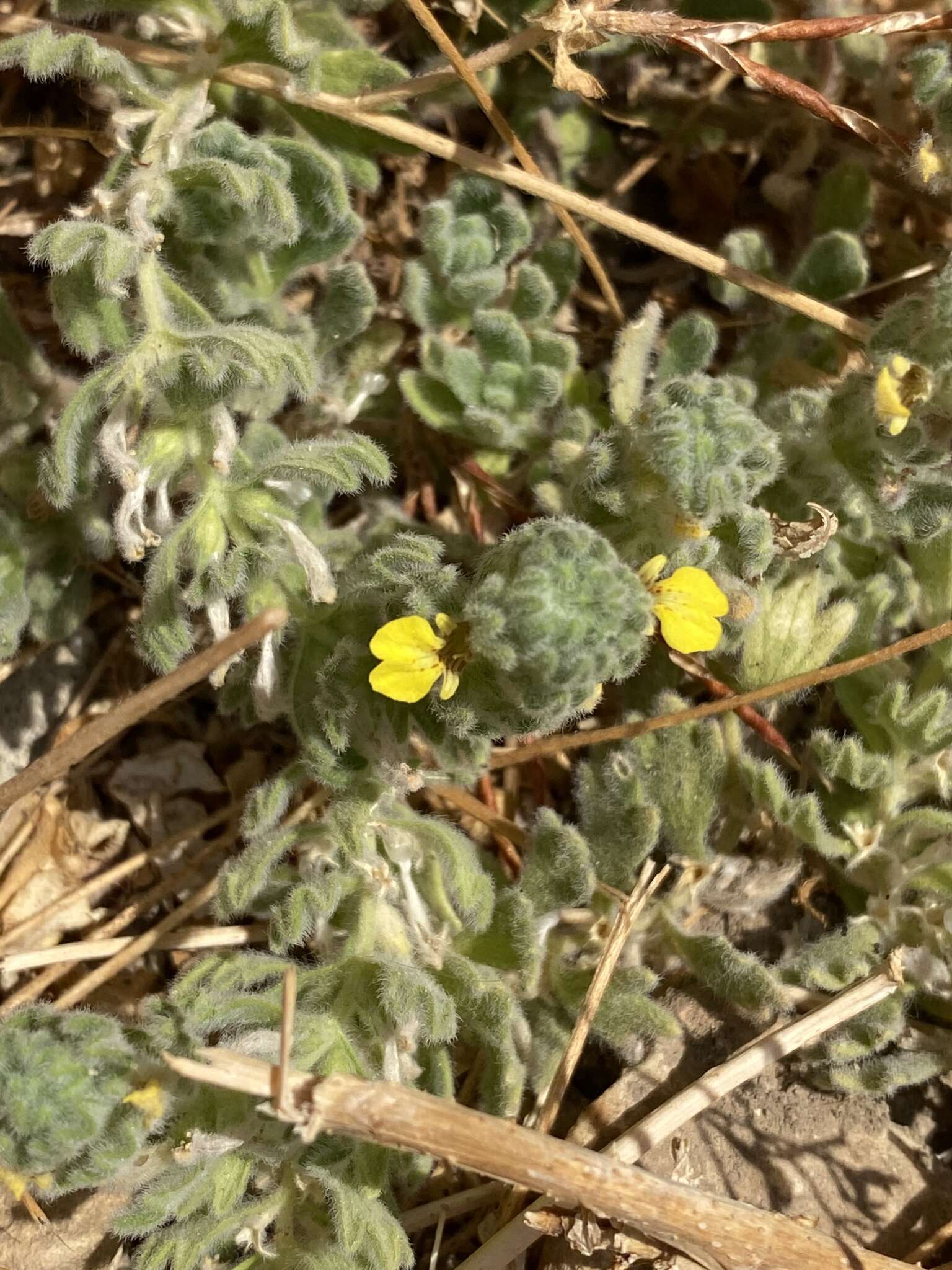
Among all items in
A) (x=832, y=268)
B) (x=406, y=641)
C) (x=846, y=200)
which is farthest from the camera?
(x=846, y=200)

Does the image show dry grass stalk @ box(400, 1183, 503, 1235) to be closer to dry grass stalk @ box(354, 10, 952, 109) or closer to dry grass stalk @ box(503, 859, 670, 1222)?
dry grass stalk @ box(503, 859, 670, 1222)

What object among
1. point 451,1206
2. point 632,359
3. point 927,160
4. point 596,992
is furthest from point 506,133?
point 451,1206

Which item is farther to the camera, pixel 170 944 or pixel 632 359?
pixel 632 359

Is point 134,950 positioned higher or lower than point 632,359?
lower

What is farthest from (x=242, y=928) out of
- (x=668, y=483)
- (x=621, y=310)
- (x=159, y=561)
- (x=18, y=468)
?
(x=621, y=310)

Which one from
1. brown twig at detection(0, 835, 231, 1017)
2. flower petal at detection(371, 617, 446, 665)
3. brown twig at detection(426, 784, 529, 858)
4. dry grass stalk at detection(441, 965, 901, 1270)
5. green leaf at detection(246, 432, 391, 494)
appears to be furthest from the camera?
brown twig at detection(426, 784, 529, 858)

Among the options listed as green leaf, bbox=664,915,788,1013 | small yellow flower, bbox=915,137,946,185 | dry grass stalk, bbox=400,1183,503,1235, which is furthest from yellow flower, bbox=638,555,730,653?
dry grass stalk, bbox=400,1183,503,1235

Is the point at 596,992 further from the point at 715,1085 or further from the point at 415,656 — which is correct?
the point at 415,656

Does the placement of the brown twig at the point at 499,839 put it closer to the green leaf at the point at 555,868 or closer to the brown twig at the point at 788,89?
the green leaf at the point at 555,868
